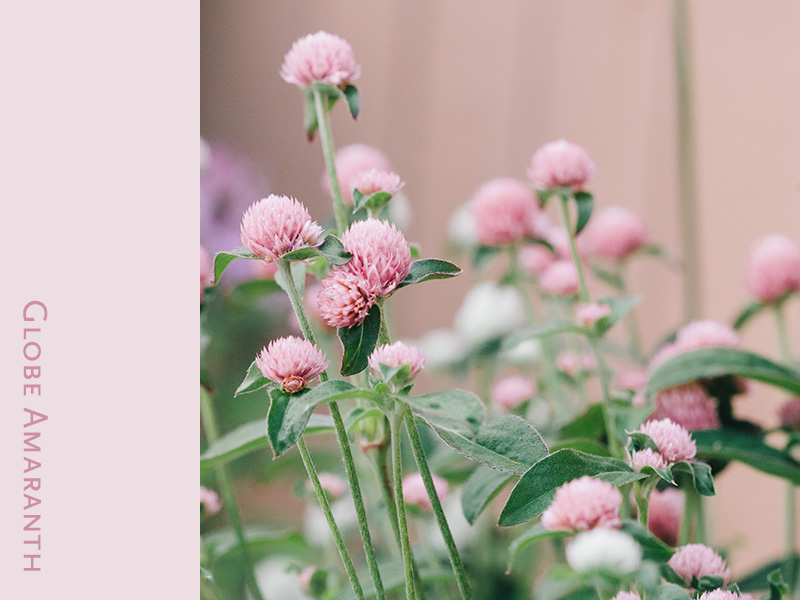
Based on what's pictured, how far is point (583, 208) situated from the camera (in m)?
0.42

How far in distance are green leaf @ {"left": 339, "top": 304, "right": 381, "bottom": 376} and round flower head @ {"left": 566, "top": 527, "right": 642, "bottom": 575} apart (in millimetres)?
100

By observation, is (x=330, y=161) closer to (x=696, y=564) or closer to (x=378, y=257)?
(x=378, y=257)

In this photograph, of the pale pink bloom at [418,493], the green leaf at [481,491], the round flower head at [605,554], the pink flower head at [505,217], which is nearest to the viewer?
the round flower head at [605,554]

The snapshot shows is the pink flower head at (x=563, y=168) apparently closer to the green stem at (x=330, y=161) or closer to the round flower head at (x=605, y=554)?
the green stem at (x=330, y=161)

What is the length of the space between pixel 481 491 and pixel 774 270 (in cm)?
37

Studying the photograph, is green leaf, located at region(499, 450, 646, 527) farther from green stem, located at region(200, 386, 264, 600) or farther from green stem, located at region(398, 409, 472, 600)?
green stem, located at region(200, 386, 264, 600)

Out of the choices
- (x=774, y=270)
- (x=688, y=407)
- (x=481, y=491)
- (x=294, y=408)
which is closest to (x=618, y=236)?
(x=774, y=270)

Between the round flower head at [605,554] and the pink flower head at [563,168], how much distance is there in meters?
0.23

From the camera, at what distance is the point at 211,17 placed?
1.06 m

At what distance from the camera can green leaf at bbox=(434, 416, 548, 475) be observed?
0.28 metres

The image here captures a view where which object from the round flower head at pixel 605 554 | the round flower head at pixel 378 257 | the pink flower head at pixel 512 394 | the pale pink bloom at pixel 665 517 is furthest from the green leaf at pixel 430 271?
the pink flower head at pixel 512 394

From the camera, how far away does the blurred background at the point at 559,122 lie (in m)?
1.01
